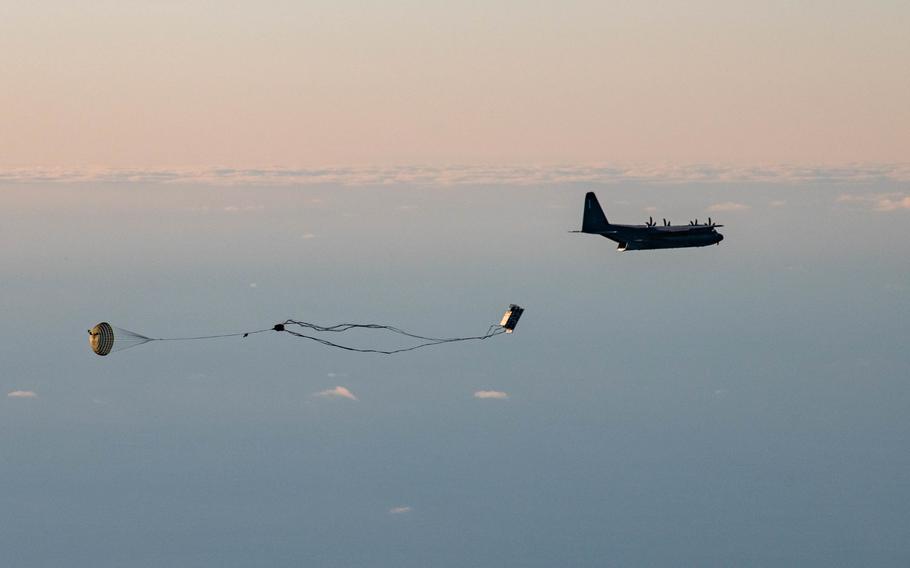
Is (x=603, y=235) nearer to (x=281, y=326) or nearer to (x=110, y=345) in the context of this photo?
(x=281, y=326)

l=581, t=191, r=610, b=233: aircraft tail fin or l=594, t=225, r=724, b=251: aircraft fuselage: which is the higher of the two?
l=581, t=191, r=610, b=233: aircraft tail fin

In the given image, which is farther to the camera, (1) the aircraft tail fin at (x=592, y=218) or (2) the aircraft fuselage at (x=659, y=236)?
(2) the aircraft fuselage at (x=659, y=236)

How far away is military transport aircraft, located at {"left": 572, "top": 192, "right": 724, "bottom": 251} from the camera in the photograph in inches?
6048

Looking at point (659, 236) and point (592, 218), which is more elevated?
point (592, 218)

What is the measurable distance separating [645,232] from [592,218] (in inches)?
372

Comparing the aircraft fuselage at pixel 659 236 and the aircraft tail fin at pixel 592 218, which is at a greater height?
the aircraft tail fin at pixel 592 218

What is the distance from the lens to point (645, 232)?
157 metres

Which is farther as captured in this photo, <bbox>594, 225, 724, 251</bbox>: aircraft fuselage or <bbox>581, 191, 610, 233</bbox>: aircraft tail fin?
<bbox>594, 225, 724, 251</bbox>: aircraft fuselage

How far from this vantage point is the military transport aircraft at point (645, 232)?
153625 millimetres

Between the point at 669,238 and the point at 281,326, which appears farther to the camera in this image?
the point at 669,238

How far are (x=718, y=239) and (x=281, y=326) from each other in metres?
84.1

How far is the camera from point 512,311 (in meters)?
123

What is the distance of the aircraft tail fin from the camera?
501 ft

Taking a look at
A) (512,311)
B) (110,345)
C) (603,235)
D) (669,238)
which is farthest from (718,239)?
(110,345)
